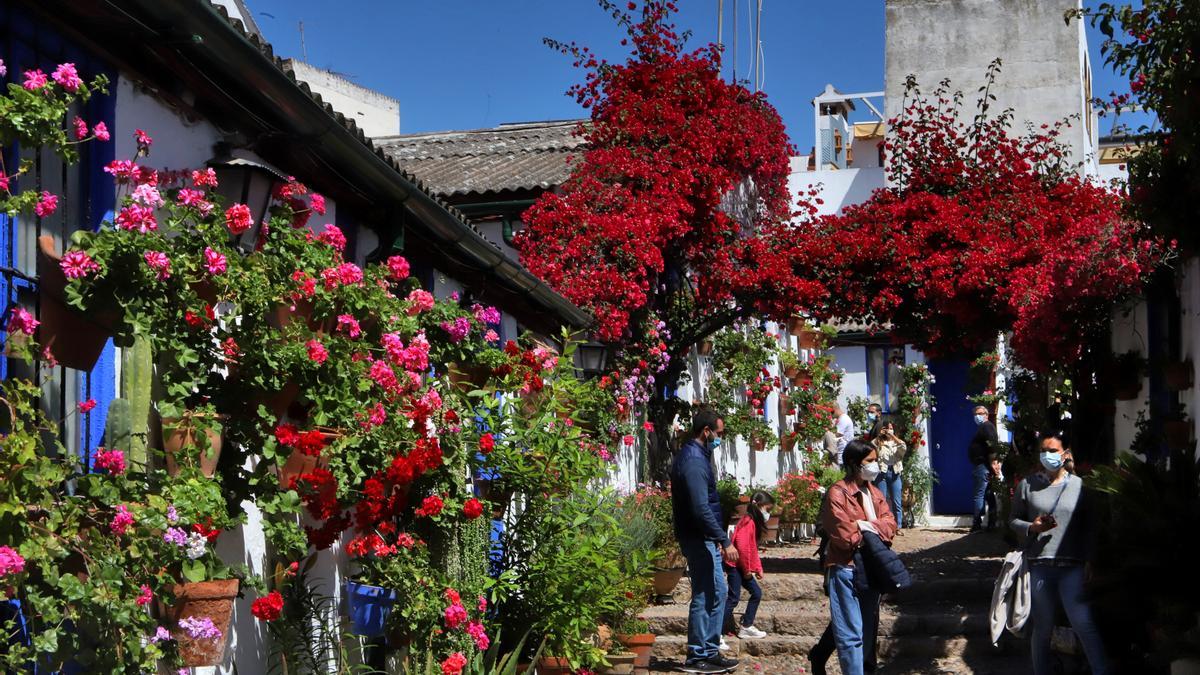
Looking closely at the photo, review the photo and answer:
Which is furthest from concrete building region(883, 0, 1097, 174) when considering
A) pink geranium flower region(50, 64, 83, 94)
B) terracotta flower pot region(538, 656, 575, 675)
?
pink geranium flower region(50, 64, 83, 94)

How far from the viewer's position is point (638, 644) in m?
10.7

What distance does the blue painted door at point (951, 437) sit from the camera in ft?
81.4

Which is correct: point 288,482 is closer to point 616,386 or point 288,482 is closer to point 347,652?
point 347,652

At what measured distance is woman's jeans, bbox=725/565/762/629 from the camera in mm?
11945

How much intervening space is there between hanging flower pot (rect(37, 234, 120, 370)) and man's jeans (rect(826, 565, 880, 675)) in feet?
19.2

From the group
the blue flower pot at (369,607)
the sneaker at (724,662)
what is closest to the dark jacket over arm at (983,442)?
the sneaker at (724,662)

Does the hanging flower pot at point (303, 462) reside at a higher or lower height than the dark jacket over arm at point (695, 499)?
higher

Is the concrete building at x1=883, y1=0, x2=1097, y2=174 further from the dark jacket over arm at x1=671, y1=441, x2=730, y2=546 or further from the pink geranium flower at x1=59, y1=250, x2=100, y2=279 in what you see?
the pink geranium flower at x1=59, y1=250, x2=100, y2=279

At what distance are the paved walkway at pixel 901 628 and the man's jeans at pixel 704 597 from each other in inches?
20.2

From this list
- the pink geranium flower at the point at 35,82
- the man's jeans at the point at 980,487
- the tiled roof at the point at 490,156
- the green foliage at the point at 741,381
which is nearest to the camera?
the pink geranium flower at the point at 35,82

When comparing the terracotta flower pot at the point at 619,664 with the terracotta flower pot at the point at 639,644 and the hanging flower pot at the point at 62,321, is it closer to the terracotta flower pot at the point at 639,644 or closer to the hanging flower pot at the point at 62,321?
the terracotta flower pot at the point at 639,644

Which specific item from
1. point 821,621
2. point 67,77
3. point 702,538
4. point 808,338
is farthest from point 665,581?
point 808,338

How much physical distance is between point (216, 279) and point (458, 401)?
2.94m

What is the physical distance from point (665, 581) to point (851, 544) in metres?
4.31
